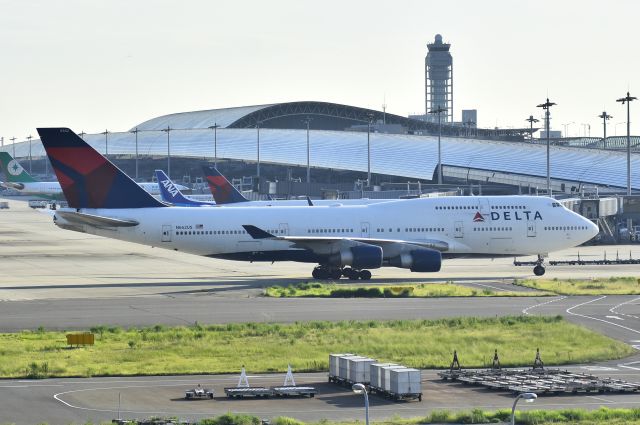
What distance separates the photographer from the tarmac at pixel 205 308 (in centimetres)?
3594

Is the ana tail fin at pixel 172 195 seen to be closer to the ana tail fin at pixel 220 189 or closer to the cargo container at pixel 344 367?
the ana tail fin at pixel 220 189

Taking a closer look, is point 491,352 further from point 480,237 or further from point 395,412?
point 480,237

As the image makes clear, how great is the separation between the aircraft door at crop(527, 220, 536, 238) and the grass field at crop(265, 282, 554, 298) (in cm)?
822

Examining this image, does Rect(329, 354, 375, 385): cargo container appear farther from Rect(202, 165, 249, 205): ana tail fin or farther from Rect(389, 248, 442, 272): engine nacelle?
Rect(202, 165, 249, 205): ana tail fin

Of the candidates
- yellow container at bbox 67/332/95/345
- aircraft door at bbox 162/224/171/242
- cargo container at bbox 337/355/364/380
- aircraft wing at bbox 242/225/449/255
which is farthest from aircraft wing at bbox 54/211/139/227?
cargo container at bbox 337/355/364/380

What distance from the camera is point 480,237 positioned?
7425 cm

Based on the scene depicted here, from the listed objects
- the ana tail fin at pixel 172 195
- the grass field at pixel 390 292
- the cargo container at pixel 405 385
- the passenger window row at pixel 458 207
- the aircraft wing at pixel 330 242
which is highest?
the ana tail fin at pixel 172 195

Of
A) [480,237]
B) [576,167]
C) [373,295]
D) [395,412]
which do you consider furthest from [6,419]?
[576,167]

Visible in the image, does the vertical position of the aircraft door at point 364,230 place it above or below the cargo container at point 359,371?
above

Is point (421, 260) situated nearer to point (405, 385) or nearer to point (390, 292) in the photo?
point (390, 292)

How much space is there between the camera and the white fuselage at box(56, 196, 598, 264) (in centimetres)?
7288

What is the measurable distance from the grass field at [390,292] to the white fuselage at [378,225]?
5.25 meters

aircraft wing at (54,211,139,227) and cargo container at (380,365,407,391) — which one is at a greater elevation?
aircraft wing at (54,211,139,227)

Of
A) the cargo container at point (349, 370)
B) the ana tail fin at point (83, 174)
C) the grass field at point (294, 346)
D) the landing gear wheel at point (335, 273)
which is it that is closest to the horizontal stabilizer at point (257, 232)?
the landing gear wheel at point (335, 273)
